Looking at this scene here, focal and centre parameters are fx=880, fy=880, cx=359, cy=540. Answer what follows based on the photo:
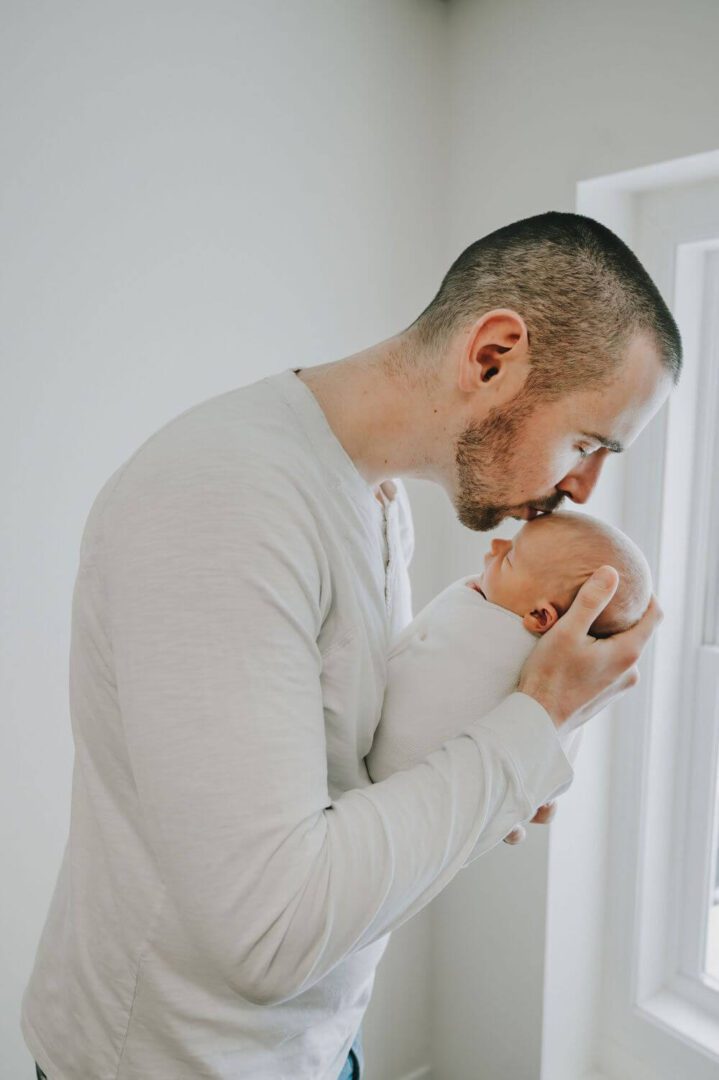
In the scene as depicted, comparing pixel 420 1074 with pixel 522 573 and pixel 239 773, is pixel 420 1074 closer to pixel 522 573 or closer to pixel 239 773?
pixel 522 573

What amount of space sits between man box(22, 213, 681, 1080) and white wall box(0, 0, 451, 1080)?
1.87 ft

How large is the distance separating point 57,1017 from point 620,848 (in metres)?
1.33

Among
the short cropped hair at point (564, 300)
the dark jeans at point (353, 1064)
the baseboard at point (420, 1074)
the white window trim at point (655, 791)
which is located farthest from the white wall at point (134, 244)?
the baseboard at point (420, 1074)

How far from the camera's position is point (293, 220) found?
5.70 ft

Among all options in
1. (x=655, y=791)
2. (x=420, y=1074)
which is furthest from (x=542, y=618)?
(x=420, y=1074)

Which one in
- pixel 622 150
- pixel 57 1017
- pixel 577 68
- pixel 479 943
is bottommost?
pixel 479 943

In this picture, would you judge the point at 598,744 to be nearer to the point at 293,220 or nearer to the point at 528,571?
the point at 528,571

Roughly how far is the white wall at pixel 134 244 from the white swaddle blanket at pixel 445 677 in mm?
683

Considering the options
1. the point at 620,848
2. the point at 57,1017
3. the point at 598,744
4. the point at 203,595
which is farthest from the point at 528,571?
the point at 620,848

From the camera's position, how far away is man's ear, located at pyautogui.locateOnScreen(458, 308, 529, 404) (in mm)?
896

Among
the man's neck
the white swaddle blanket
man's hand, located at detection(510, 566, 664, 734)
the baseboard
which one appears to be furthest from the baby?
the baseboard

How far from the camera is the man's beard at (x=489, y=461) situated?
0.94m

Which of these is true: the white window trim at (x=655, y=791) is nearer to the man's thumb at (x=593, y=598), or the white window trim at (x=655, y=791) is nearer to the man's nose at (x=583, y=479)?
the man's nose at (x=583, y=479)

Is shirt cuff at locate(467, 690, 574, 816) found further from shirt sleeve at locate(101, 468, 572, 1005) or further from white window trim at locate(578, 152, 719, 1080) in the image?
white window trim at locate(578, 152, 719, 1080)
